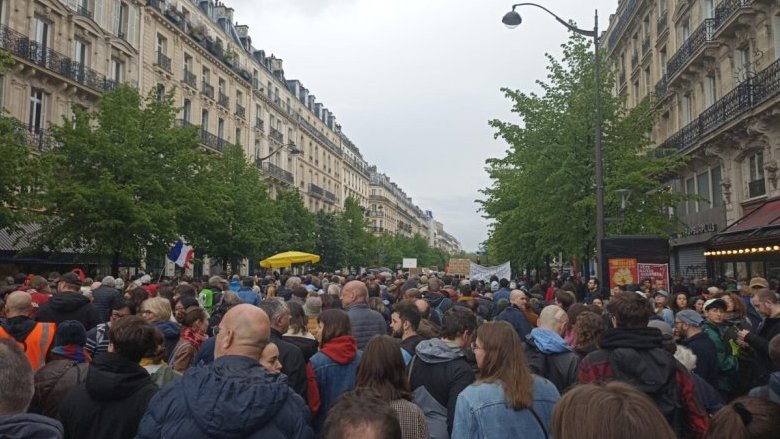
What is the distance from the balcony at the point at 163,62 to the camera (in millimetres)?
31656

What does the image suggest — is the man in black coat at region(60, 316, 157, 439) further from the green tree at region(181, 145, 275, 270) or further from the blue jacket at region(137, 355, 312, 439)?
the green tree at region(181, 145, 275, 270)

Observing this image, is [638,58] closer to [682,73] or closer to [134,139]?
[682,73]

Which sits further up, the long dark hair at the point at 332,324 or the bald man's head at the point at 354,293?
the bald man's head at the point at 354,293

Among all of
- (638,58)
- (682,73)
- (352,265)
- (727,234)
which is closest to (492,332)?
(727,234)

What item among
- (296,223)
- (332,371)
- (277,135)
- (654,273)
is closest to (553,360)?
(332,371)

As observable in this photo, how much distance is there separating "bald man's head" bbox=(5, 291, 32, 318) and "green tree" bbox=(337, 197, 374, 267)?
45.9 metres

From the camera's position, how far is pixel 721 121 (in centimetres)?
2083

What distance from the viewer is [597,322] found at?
4.74 meters

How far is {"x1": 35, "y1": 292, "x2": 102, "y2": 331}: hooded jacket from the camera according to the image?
6539 mm

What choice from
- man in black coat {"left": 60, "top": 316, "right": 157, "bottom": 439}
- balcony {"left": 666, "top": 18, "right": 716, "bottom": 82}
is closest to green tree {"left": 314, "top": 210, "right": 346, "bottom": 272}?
balcony {"left": 666, "top": 18, "right": 716, "bottom": 82}

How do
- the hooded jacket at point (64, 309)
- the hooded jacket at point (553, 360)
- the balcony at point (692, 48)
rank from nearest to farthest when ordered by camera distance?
the hooded jacket at point (553, 360) → the hooded jacket at point (64, 309) → the balcony at point (692, 48)

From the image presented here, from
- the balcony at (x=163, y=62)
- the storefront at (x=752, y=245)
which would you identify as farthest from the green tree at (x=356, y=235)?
the storefront at (x=752, y=245)

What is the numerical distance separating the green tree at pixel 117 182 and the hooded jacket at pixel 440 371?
50.9 ft

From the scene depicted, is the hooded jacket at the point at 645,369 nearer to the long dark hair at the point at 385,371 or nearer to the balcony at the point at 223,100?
the long dark hair at the point at 385,371
